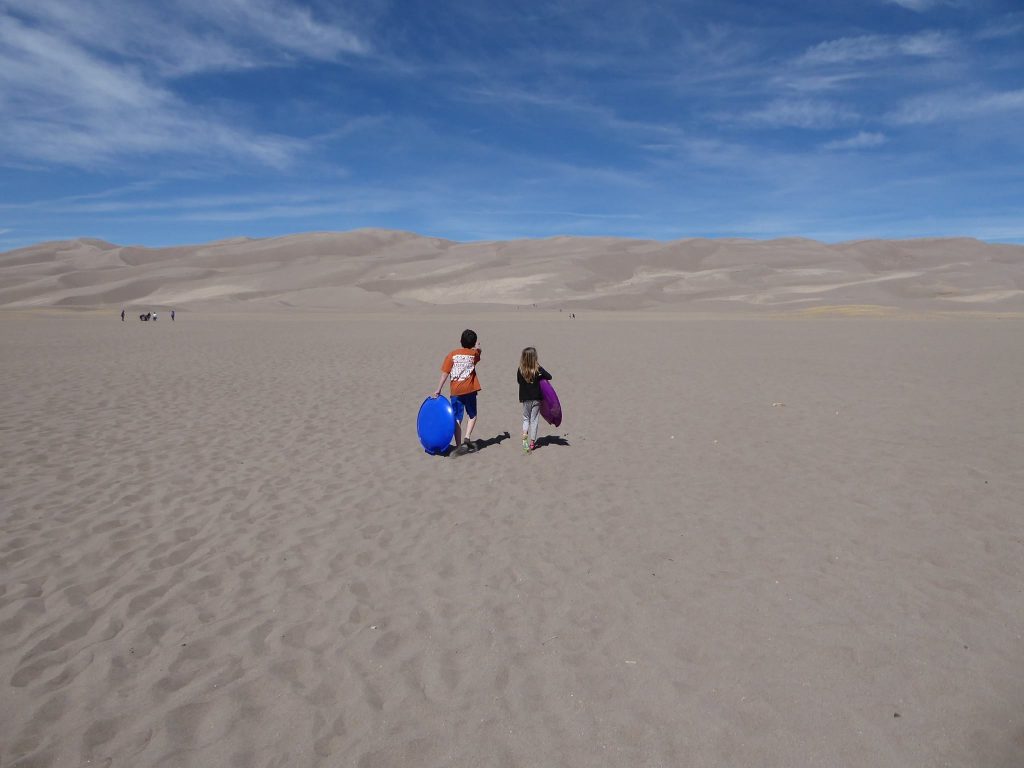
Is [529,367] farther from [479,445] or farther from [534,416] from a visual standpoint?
[479,445]

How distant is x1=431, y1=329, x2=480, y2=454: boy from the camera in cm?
773

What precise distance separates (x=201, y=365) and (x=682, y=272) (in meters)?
98.5

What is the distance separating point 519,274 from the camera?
347 feet

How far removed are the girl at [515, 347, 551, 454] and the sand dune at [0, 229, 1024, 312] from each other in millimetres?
62582

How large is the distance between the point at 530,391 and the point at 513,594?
3.81m

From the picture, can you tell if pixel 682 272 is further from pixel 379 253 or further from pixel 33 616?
pixel 33 616

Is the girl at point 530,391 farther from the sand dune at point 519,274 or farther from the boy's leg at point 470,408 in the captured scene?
the sand dune at point 519,274

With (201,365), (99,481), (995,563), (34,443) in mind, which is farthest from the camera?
(201,365)

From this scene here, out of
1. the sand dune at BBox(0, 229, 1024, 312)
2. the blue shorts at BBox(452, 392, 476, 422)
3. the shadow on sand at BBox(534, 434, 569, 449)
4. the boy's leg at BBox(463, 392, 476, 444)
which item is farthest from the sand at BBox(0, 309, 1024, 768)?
the sand dune at BBox(0, 229, 1024, 312)

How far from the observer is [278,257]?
443 ft

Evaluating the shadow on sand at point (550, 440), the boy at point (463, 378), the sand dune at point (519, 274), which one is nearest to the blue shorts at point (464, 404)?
the boy at point (463, 378)

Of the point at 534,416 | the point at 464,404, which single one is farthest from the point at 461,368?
the point at 534,416

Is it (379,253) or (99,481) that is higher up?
(379,253)

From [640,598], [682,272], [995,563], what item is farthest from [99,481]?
[682,272]
